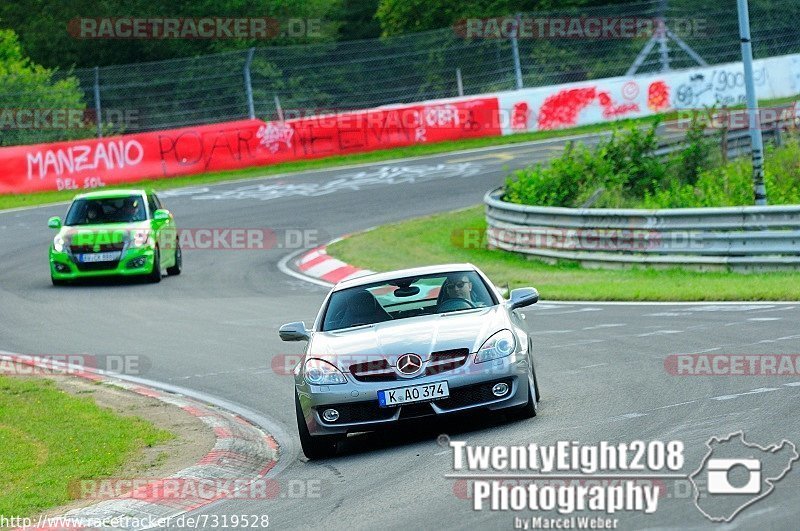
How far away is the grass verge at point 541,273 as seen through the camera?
17781mm

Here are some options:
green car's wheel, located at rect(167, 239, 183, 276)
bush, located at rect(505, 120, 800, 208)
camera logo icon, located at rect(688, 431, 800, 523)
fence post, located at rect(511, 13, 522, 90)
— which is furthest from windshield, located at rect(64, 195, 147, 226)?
fence post, located at rect(511, 13, 522, 90)

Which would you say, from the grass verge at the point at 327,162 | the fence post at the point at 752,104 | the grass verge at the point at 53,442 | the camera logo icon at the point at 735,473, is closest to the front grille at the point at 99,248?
the grass verge at the point at 53,442

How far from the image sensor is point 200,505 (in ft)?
28.4

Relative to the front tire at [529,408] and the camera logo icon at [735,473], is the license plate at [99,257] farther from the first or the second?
the camera logo icon at [735,473]

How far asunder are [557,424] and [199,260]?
55.8ft

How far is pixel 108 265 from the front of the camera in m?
23.0

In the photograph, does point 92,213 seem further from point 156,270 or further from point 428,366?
point 428,366

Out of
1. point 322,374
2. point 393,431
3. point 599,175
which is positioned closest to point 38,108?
point 599,175

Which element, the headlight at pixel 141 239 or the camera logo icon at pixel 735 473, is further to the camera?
the headlight at pixel 141 239

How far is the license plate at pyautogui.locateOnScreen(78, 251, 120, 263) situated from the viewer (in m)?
23.0

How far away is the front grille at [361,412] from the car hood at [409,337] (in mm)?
283

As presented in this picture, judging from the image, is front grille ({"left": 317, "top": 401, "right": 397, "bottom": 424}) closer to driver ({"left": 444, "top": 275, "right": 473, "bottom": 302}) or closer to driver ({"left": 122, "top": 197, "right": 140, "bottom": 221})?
driver ({"left": 444, "top": 275, "right": 473, "bottom": 302})

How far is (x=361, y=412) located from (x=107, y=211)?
14.9m

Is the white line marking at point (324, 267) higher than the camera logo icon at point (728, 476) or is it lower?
lower
